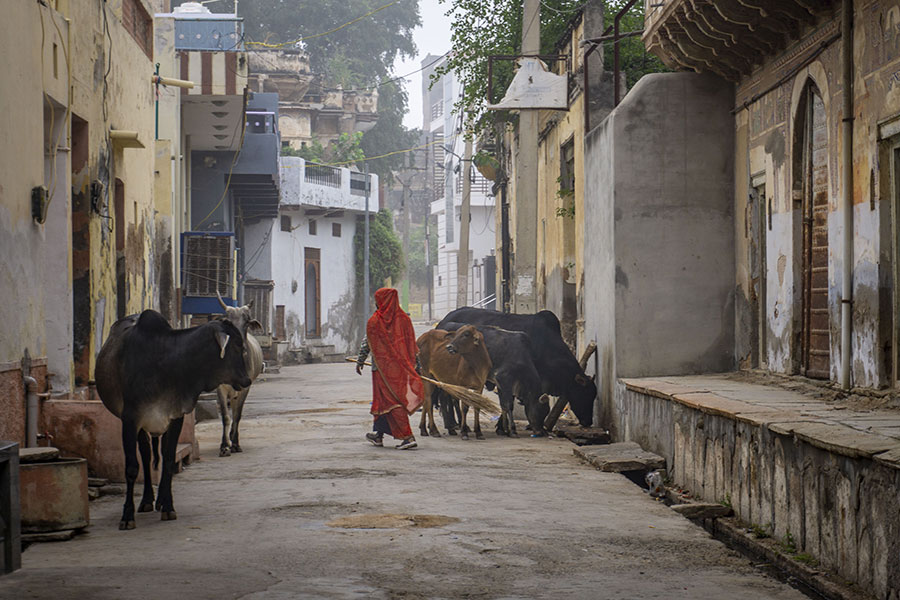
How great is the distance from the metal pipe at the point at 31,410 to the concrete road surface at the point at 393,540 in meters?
0.73

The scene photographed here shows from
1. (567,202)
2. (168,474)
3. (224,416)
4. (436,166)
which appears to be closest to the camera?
(168,474)

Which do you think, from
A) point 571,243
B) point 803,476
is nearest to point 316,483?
point 803,476

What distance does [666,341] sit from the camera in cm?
1373

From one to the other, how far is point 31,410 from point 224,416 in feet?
12.2

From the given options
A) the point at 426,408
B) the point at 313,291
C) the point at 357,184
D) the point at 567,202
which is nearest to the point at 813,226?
the point at 426,408

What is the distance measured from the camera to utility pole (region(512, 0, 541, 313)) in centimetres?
1750

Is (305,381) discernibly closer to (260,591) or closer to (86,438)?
(86,438)

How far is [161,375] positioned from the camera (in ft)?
27.8

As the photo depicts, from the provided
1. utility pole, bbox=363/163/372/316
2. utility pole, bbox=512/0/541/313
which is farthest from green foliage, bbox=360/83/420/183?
utility pole, bbox=512/0/541/313

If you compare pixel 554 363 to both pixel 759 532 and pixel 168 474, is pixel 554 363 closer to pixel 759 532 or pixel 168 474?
pixel 759 532

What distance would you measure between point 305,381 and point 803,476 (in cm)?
2099

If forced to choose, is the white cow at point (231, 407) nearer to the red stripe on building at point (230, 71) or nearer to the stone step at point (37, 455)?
the stone step at point (37, 455)

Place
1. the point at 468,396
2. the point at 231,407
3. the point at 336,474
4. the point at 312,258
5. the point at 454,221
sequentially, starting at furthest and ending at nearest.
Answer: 1. the point at 454,221
2. the point at 312,258
3. the point at 468,396
4. the point at 231,407
5. the point at 336,474

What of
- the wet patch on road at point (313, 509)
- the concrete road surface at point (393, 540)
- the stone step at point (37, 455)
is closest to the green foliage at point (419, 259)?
the concrete road surface at point (393, 540)
